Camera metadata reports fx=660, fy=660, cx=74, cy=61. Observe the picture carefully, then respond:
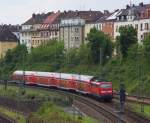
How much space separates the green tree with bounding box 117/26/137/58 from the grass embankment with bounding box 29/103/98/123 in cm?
3445

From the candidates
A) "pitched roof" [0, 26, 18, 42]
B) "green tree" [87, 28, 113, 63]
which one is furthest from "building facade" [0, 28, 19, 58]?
"green tree" [87, 28, 113, 63]

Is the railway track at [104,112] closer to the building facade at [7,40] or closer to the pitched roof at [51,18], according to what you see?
the pitched roof at [51,18]

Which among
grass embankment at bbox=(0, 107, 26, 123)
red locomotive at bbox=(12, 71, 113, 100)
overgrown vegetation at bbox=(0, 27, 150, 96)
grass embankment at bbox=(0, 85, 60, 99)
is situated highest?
overgrown vegetation at bbox=(0, 27, 150, 96)

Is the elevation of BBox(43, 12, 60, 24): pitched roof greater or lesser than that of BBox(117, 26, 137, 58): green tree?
greater

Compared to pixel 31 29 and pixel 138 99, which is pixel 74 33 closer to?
pixel 31 29

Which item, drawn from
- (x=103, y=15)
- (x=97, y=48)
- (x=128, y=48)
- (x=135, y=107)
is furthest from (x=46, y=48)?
(x=135, y=107)

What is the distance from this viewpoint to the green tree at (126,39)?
9275cm

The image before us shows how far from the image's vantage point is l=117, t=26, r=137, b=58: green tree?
304 ft

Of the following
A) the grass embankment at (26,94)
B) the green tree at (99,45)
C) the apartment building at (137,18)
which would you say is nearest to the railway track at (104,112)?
the grass embankment at (26,94)

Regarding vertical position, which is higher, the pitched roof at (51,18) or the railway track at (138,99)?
the pitched roof at (51,18)

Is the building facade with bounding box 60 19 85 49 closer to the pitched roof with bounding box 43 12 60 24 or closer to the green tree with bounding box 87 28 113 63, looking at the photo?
the pitched roof with bounding box 43 12 60 24

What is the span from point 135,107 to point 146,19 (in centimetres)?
5013

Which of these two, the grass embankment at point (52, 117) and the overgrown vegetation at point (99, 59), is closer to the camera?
the grass embankment at point (52, 117)

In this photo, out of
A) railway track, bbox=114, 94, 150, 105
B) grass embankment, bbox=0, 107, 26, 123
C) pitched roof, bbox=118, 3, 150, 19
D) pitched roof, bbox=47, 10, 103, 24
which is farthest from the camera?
pitched roof, bbox=47, 10, 103, 24
